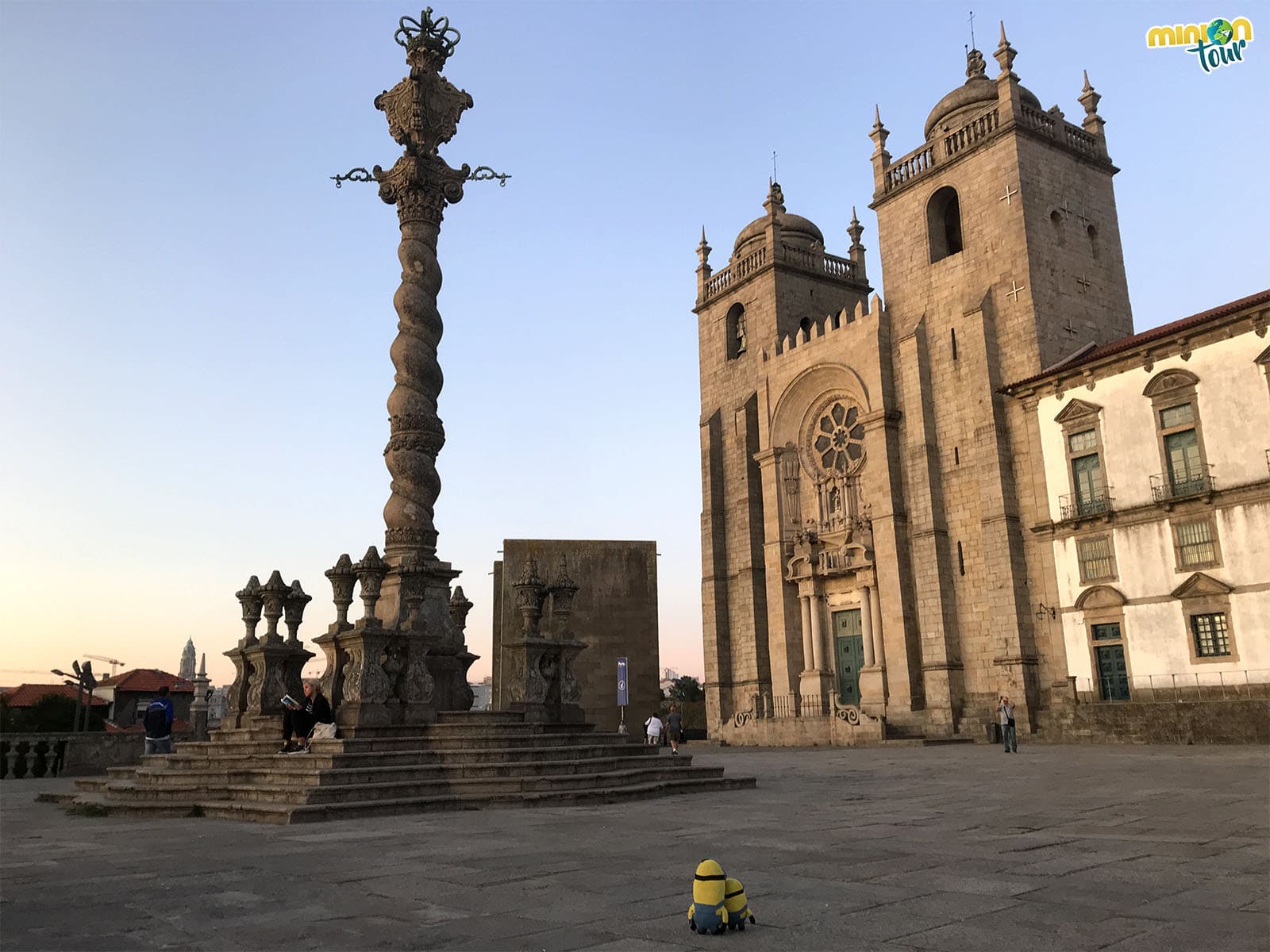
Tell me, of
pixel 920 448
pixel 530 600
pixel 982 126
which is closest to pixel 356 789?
pixel 530 600

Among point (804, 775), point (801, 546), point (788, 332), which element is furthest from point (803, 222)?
point (804, 775)

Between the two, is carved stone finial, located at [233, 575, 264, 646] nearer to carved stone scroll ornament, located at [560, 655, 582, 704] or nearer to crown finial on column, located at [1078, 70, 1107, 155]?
carved stone scroll ornament, located at [560, 655, 582, 704]

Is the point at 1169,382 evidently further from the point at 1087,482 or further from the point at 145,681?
the point at 145,681

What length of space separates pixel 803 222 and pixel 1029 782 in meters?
32.7

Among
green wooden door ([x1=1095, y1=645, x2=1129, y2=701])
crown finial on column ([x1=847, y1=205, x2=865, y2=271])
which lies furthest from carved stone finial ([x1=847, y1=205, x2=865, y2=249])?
green wooden door ([x1=1095, y1=645, x2=1129, y2=701])

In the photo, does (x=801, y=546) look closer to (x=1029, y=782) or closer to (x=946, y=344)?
(x=946, y=344)

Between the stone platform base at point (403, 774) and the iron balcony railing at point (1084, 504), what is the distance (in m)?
16.1

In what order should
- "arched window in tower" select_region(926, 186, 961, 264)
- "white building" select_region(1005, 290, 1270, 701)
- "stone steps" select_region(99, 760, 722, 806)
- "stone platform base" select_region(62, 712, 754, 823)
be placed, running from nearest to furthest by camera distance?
1. "stone steps" select_region(99, 760, 722, 806)
2. "stone platform base" select_region(62, 712, 754, 823)
3. "white building" select_region(1005, 290, 1270, 701)
4. "arched window in tower" select_region(926, 186, 961, 264)

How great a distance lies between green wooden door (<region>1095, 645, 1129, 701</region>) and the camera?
2544cm

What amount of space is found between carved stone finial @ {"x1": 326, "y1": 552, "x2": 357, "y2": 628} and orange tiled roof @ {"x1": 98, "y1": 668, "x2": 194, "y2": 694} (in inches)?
1977

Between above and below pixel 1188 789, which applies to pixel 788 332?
above

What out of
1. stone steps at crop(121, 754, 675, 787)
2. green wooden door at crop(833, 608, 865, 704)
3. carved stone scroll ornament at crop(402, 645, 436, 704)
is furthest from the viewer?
green wooden door at crop(833, 608, 865, 704)

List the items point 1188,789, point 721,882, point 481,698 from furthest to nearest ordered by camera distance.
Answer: point 481,698
point 1188,789
point 721,882

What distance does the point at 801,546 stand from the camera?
3484 centimetres
